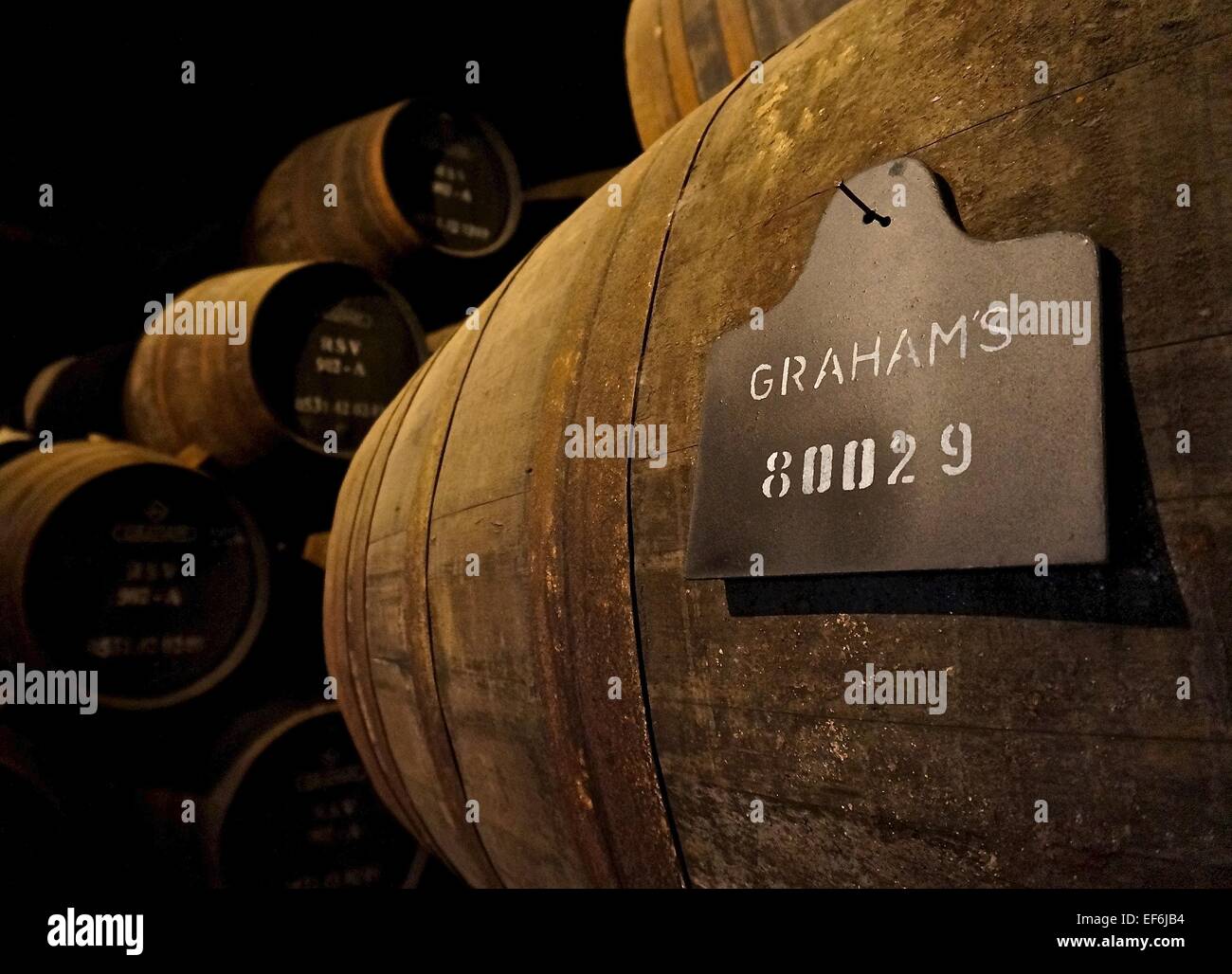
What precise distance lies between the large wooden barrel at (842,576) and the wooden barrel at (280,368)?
1898 millimetres

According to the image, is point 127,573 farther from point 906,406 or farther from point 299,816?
point 906,406

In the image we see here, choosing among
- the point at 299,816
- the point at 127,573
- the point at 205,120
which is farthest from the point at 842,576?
the point at 205,120

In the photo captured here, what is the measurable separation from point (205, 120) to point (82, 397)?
2.06 m

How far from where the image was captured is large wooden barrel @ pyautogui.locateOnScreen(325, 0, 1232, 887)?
740 millimetres

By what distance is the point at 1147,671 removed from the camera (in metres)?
0.74

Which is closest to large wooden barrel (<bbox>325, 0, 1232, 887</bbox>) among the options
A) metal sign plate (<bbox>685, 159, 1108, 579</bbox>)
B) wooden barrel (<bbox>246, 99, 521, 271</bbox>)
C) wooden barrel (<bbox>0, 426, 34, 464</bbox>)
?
metal sign plate (<bbox>685, 159, 1108, 579</bbox>)

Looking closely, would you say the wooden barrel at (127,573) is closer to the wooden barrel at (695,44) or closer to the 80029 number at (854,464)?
the wooden barrel at (695,44)

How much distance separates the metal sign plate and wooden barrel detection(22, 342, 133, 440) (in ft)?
12.1

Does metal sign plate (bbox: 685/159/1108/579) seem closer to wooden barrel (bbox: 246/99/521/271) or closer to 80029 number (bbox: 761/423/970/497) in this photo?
80029 number (bbox: 761/423/970/497)

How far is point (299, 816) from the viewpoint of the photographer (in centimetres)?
288

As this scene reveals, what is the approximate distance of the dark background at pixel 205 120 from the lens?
14.7 feet

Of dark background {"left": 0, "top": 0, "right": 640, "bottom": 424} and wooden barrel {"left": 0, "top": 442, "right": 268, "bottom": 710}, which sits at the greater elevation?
dark background {"left": 0, "top": 0, "right": 640, "bottom": 424}

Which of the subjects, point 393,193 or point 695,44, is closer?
point 695,44
